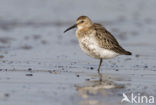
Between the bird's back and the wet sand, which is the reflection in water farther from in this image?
the bird's back

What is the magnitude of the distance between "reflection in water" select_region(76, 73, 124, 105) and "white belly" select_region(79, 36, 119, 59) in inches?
23.2

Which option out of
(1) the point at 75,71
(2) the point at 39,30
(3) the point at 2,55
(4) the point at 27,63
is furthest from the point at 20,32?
(1) the point at 75,71

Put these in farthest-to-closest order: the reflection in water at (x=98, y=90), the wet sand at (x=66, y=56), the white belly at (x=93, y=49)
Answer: the white belly at (x=93, y=49) → the wet sand at (x=66, y=56) → the reflection in water at (x=98, y=90)

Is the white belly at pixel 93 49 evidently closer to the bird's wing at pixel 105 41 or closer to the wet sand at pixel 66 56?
the bird's wing at pixel 105 41

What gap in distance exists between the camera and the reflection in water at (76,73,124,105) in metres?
6.54

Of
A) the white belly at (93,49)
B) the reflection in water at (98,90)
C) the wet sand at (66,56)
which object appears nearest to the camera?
the reflection in water at (98,90)

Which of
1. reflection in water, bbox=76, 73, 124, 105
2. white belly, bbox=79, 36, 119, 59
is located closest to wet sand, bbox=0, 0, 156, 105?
reflection in water, bbox=76, 73, 124, 105

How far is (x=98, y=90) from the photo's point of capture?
23.6 feet

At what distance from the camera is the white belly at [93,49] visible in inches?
345

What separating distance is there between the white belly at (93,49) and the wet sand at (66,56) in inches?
12.6

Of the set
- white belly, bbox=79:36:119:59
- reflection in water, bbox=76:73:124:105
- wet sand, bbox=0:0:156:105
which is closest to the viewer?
reflection in water, bbox=76:73:124:105

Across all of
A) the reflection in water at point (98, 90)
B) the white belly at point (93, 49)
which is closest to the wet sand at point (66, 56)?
the reflection in water at point (98, 90)

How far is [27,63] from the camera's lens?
30.9ft

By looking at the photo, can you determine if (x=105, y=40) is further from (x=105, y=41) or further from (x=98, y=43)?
(x=98, y=43)
